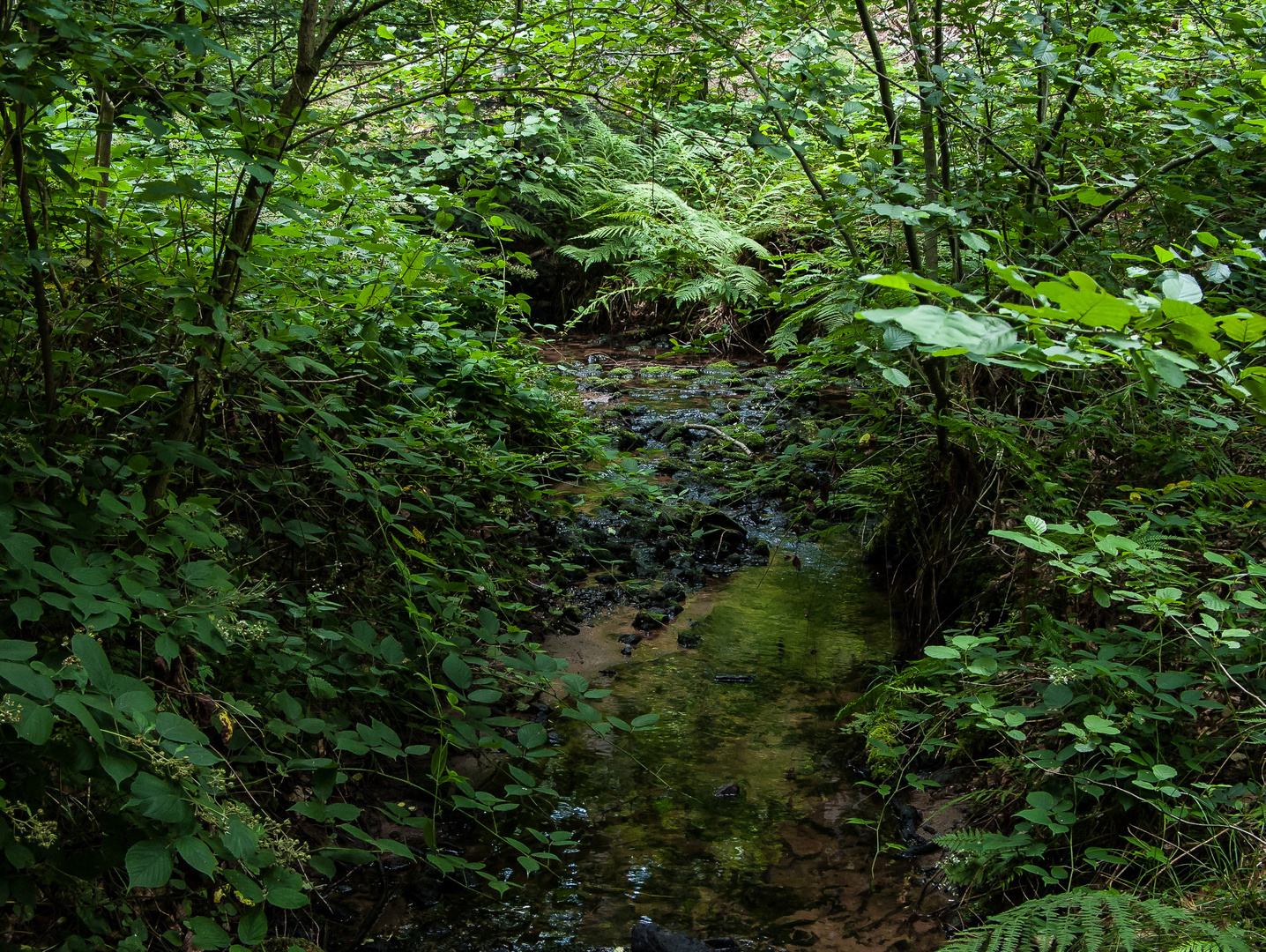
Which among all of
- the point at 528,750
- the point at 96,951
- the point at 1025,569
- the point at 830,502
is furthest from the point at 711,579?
the point at 96,951

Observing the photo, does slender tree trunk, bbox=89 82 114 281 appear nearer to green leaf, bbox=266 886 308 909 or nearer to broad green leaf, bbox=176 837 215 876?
broad green leaf, bbox=176 837 215 876

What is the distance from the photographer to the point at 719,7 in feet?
9.66

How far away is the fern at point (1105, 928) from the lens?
63.2 inches

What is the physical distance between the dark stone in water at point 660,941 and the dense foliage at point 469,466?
1.59 ft

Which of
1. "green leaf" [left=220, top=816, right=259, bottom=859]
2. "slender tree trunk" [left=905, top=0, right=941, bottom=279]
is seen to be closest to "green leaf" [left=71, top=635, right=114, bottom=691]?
"green leaf" [left=220, top=816, right=259, bottom=859]

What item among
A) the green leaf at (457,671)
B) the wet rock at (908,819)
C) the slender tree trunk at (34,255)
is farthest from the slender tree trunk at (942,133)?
the slender tree trunk at (34,255)

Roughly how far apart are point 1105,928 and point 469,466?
7.90 ft

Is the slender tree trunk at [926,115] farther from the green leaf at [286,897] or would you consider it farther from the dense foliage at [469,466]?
the green leaf at [286,897]

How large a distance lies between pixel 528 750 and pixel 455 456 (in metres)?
1.27

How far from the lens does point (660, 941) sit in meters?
2.24

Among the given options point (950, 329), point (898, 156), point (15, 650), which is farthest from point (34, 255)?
point (898, 156)

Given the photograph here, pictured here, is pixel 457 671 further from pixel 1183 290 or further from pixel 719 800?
pixel 1183 290

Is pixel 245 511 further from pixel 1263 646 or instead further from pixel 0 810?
pixel 1263 646

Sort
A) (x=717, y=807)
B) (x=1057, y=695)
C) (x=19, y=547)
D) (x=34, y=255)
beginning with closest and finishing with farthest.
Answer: (x=19, y=547)
(x=34, y=255)
(x=1057, y=695)
(x=717, y=807)
